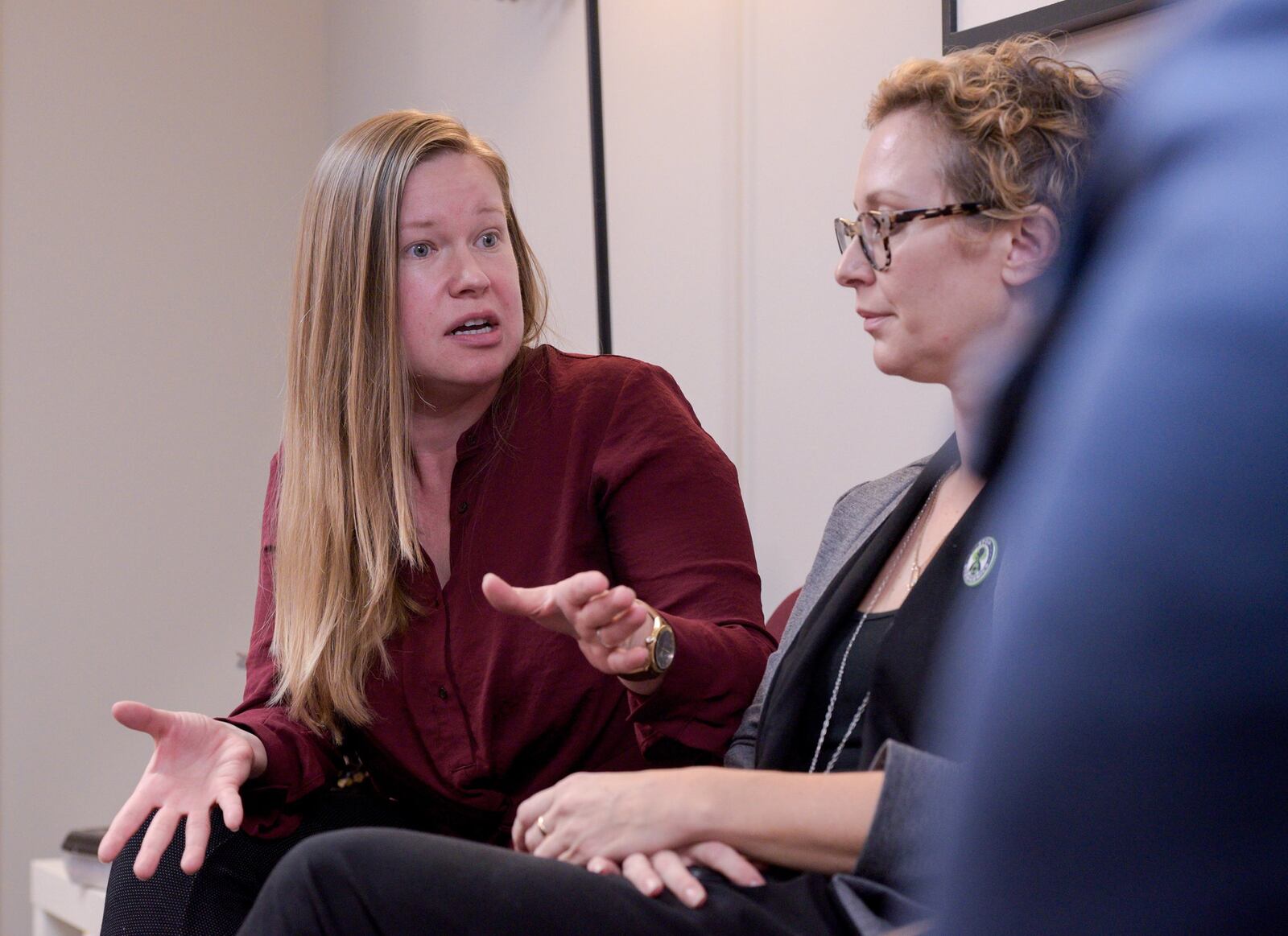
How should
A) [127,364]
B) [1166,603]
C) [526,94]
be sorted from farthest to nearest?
[127,364], [526,94], [1166,603]

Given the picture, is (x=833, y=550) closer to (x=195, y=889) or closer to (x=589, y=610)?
(x=589, y=610)

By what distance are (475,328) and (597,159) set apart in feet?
3.83

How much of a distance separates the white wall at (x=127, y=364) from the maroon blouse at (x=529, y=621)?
187cm

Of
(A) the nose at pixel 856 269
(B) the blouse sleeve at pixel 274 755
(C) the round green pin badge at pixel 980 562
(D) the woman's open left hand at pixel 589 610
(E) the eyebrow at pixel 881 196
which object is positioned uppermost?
(E) the eyebrow at pixel 881 196

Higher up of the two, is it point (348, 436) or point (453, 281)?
point (453, 281)

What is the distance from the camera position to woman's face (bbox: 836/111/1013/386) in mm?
1192

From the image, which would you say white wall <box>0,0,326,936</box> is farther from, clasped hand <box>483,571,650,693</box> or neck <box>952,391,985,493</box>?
neck <box>952,391,985,493</box>

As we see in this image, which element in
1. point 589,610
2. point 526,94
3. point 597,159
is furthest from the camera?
point 526,94

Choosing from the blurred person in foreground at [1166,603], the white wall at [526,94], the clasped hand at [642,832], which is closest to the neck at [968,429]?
the clasped hand at [642,832]

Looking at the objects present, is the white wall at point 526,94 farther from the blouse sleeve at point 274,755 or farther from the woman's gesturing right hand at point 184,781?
the woman's gesturing right hand at point 184,781

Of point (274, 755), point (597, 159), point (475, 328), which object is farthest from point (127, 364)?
point (274, 755)

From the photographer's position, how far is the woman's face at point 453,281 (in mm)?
1551

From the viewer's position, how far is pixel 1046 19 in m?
1.70

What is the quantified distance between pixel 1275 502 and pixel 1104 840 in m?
0.06
